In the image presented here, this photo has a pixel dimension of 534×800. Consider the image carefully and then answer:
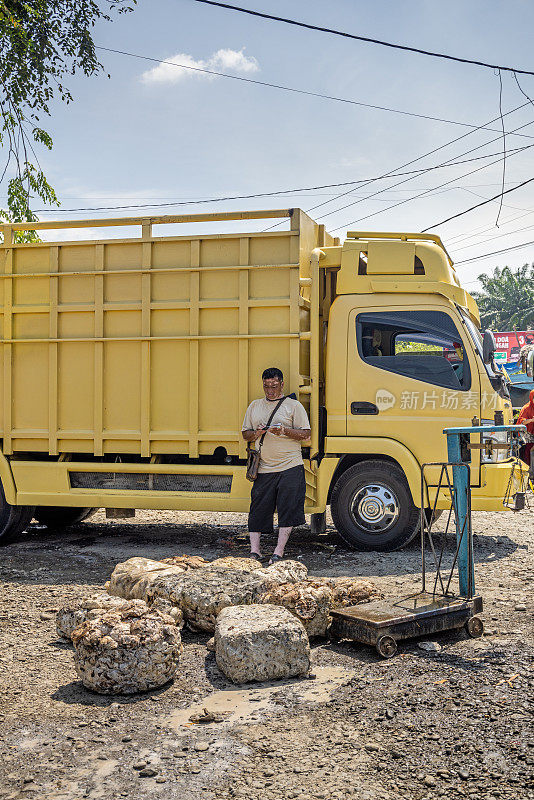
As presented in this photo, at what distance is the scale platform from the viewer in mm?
4398

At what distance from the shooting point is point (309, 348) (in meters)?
7.57

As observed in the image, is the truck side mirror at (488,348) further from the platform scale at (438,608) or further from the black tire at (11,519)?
the black tire at (11,519)

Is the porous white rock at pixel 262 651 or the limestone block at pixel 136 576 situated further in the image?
the limestone block at pixel 136 576

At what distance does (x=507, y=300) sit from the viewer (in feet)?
158

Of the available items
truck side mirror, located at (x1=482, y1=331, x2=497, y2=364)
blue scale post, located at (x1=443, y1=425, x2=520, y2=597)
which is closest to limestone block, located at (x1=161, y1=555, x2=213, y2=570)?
blue scale post, located at (x1=443, y1=425, x2=520, y2=597)

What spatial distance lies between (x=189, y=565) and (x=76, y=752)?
8.35ft

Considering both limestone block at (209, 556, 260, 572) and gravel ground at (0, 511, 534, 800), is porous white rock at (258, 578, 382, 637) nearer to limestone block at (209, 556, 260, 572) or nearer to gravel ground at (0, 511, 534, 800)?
gravel ground at (0, 511, 534, 800)

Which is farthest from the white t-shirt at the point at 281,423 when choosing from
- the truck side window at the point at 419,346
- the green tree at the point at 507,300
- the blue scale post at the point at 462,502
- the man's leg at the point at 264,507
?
the green tree at the point at 507,300

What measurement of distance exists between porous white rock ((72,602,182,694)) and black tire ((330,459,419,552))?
3.49 metres

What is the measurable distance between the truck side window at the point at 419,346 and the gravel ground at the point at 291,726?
7.96 feet

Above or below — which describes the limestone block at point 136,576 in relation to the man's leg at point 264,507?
below

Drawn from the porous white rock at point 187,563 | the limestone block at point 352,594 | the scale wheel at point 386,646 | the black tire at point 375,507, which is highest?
the black tire at point 375,507

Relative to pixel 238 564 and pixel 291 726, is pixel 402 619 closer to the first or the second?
pixel 291 726

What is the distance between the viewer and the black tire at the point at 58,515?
902cm
